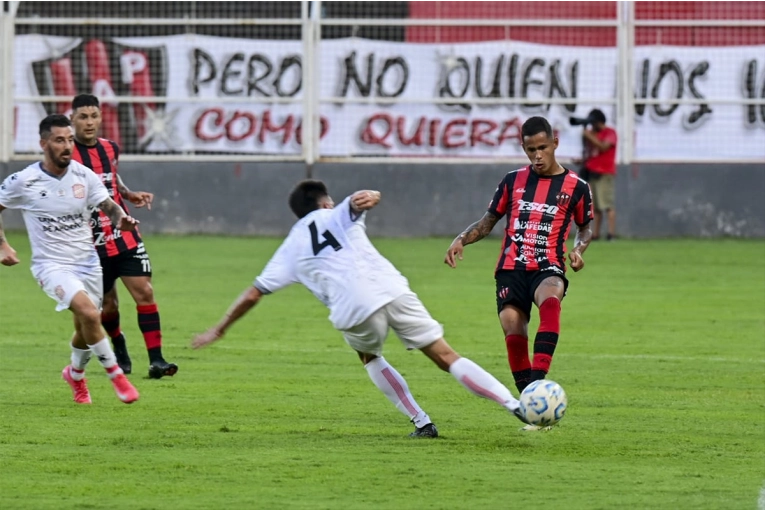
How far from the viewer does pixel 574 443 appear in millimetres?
8414

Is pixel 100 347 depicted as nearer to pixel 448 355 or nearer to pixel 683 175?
pixel 448 355

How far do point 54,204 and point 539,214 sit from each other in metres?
3.29

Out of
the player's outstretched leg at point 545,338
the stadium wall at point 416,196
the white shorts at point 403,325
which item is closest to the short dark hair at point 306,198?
the white shorts at point 403,325

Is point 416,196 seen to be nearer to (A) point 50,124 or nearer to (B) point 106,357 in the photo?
(A) point 50,124

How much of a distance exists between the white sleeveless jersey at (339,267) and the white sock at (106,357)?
167 centimetres

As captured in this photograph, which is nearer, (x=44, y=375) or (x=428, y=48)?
(x=44, y=375)

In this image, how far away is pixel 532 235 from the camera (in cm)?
906

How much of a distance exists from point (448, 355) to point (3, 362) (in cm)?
494

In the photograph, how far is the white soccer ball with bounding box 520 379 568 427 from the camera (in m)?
7.93

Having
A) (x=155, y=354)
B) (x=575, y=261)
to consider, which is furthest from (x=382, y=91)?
(x=575, y=261)

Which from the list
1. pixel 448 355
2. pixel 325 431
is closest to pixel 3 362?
pixel 325 431

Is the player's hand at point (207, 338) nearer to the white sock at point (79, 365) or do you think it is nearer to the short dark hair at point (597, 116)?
the white sock at point (79, 365)

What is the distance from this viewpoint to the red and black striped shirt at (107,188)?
436 inches

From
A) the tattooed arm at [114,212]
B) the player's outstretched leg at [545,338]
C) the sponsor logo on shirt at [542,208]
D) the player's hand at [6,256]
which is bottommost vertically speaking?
the player's outstretched leg at [545,338]
